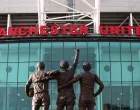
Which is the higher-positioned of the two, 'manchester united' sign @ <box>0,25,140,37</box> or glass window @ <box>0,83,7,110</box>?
'manchester united' sign @ <box>0,25,140,37</box>

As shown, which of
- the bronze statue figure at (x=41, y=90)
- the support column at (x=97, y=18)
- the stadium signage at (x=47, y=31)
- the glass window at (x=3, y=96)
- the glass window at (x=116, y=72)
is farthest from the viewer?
the support column at (x=97, y=18)

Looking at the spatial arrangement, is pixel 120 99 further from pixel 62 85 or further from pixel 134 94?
pixel 62 85

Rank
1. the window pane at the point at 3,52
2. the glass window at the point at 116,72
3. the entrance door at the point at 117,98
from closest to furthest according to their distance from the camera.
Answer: the entrance door at the point at 117,98
the glass window at the point at 116,72
the window pane at the point at 3,52

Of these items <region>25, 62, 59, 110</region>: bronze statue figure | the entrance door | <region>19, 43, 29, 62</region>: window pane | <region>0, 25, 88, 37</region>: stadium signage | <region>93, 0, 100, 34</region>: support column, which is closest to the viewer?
<region>25, 62, 59, 110</region>: bronze statue figure

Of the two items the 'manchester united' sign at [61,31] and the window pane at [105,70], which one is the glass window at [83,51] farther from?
the window pane at [105,70]

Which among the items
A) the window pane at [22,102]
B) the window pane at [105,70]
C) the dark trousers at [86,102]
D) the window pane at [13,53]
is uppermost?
the window pane at [13,53]

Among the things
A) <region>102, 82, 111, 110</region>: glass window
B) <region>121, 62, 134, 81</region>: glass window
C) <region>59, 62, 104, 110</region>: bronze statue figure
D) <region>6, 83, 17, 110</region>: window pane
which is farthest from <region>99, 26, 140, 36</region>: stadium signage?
<region>59, 62, 104, 110</region>: bronze statue figure

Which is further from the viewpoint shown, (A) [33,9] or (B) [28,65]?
(A) [33,9]

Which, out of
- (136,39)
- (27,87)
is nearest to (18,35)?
(136,39)

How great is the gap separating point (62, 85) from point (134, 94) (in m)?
21.6

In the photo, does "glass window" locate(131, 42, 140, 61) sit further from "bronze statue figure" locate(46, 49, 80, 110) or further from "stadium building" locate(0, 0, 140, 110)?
"bronze statue figure" locate(46, 49, 80, 110)

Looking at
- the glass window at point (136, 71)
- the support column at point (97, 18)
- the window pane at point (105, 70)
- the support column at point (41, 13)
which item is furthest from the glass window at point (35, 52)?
the glass window at point (136, 71)

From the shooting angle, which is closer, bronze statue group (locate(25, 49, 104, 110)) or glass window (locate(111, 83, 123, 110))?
bronze statue group (locate(25, 49, 104, 110))

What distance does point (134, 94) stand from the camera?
3409cm
